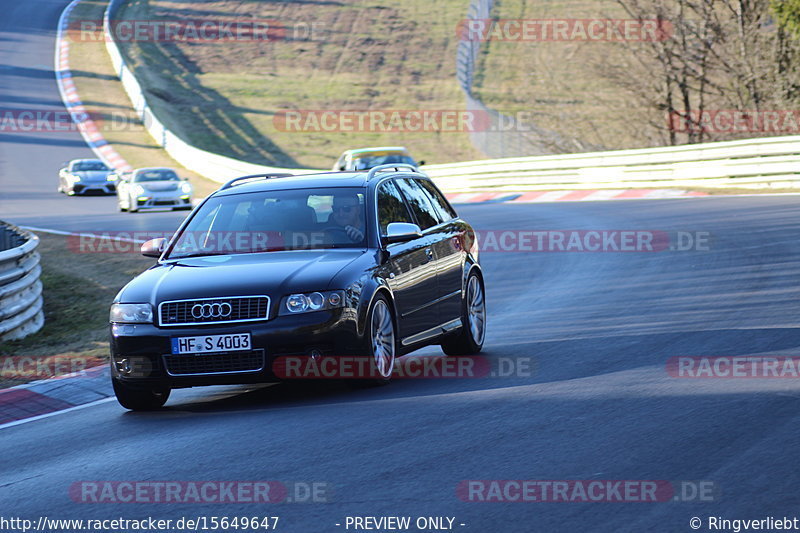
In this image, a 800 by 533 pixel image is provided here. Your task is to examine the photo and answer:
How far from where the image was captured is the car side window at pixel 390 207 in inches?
372

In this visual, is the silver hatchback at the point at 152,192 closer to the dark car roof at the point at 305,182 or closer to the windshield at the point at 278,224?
the dark car roof at the point at 305,182

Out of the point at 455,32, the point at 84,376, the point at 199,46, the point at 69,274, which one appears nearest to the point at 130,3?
the point at 199,46

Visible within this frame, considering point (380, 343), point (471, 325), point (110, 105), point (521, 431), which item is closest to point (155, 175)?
point (471, 325)

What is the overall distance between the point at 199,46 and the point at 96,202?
125ft

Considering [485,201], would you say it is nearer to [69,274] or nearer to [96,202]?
[96,202]

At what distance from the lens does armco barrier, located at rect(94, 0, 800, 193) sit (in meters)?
25.6

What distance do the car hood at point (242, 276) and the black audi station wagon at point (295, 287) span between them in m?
0.01

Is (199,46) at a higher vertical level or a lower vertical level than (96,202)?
higher

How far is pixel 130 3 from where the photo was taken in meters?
77.9

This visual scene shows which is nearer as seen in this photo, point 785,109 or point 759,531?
point 759,531

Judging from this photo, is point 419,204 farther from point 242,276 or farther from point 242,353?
point 242,353

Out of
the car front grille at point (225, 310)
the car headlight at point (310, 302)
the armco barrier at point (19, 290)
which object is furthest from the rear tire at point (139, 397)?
the armco barrier at point (19, 290)

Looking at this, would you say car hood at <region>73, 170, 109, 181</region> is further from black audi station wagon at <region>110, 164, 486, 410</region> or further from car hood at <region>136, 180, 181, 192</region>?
black audi station wagon at <region>110, 164, 486, 410</region>

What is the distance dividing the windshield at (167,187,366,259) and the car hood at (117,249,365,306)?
0.64 feet
